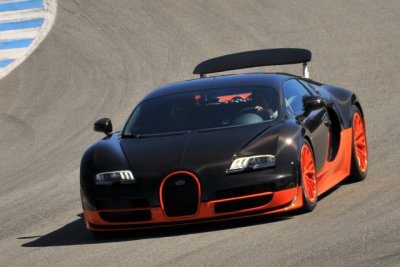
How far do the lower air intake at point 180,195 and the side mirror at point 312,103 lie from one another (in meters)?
1.65

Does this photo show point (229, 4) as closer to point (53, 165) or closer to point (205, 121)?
point (53, 165)

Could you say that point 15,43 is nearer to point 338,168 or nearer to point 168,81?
point 168,81

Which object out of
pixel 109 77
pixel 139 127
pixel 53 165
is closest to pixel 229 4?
pixel 109 77

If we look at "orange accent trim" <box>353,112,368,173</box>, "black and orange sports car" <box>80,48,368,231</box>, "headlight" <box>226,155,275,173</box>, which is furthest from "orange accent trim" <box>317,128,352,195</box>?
"headlight" <box>226,155,275,173</box>

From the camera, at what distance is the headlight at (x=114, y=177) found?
8422 mm

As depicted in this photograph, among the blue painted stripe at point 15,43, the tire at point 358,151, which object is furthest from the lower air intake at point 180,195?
the blue painted stripe at point 15,43

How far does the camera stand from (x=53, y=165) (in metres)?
13.0

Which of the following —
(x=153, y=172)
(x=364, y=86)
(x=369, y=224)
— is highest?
(x=153, y=172)

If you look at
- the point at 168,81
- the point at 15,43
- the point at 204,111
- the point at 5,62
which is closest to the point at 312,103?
the point at 204,111

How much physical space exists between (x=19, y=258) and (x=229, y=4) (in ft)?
48.5

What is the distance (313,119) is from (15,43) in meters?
12.0

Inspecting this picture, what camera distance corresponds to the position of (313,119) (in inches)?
374

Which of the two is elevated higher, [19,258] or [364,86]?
[19,258]

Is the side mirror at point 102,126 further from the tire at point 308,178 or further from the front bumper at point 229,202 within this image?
the tire at point 308,178
